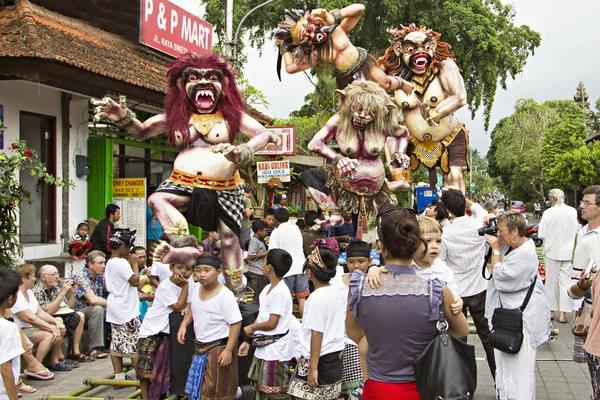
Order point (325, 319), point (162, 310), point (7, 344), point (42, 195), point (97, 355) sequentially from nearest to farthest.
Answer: point (7, 344) → point (325, 319) → point (162, 310) → point (97, 355) → point (42, 195)

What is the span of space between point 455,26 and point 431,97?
608 inches

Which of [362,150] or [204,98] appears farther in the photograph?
[362,150]

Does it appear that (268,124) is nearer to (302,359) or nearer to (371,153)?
(371,153)

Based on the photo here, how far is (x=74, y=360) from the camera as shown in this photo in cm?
673

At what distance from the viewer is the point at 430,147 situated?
727 centimetres

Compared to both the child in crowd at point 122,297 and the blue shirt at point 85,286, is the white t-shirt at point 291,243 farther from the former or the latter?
the blue shirt at point 85,286

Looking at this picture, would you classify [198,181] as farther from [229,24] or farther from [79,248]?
[229,24]

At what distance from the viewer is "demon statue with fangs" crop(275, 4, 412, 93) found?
6.10 m

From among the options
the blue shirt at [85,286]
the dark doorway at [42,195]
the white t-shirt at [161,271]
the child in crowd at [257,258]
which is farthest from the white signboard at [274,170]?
the white t-shirt at [161,271]

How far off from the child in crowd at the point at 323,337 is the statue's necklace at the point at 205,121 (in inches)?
61.6

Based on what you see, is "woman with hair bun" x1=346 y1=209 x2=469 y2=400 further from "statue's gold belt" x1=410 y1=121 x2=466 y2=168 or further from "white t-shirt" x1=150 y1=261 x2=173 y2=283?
"statue's gold belt" x1=410 y1=121 x2=466 y2=168

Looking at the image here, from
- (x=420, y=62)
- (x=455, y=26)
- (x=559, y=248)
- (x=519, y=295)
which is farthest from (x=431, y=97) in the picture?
(x=455, y=26)

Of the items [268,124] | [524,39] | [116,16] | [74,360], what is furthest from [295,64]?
[524,39]

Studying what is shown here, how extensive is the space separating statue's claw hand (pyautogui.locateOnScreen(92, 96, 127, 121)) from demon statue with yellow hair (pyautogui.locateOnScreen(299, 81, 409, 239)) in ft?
5.82
